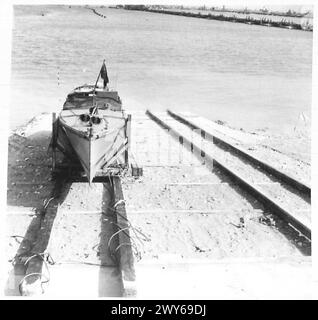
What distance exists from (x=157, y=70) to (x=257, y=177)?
16100 mm

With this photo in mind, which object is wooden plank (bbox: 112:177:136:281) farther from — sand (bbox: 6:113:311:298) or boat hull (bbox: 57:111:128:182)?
boat hull (bbox: 57:111:128:182)

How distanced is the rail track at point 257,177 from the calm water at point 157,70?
4035 millimetres

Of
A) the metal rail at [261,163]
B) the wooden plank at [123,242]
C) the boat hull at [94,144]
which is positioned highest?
the boat hull at [94,144]

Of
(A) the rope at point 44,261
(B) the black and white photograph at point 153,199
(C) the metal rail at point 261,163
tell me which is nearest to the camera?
(A) the rope at point 44,261

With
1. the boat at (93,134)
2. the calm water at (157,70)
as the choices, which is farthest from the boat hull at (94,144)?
the calm water at (157,70)

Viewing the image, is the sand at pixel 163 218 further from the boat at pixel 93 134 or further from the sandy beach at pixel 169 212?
the boat at pixel 93 134

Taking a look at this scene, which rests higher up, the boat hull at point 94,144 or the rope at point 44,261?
the boat hull at point 94,144

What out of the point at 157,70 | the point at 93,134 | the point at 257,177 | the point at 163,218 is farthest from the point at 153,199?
the point at 157,70

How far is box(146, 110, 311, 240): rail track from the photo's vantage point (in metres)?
6.68

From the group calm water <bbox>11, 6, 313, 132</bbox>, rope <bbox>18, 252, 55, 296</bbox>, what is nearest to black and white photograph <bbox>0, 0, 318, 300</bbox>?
rope <bbox>18, 252, 55, 296</bbox>

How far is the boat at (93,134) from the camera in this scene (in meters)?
6.86

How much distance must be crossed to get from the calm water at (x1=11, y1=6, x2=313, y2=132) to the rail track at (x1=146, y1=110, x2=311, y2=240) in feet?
13.2
